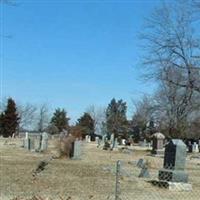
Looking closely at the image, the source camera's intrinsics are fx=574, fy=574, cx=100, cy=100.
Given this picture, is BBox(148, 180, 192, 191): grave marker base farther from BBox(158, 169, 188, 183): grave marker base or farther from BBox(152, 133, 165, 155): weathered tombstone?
BBox(152, 133, 165, 155): weathered tombstone

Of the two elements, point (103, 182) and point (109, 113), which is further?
point (109, 113)

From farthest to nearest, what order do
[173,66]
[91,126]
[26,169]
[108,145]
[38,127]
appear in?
[38,127] < [91,126] < [108,145] < [173,66] < [26,169]

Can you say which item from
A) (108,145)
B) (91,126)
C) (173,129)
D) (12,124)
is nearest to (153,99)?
(173,129)

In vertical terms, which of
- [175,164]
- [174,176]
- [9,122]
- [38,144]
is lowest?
[38,144]

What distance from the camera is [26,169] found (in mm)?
21359

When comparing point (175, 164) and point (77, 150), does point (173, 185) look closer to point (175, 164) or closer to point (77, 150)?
point (175, 164)

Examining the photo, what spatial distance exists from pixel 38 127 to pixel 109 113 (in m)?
16.8

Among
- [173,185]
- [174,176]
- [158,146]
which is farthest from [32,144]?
[173,185]

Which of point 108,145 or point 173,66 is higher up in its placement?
point 173,66

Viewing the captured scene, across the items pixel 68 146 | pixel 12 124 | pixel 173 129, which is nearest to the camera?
pixel 68 146

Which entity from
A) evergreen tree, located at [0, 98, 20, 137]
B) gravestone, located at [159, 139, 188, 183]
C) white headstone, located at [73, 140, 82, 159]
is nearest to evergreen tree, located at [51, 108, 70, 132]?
evergreen tree, located at [0, 98, 20, 137]

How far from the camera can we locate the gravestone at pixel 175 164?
1816cm

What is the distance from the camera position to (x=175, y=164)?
745 inches

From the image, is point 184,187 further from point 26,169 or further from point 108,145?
point 108,145
